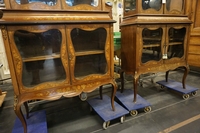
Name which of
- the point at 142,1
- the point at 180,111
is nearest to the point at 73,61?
the point at 142,1

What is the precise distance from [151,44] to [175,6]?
67 centimetres

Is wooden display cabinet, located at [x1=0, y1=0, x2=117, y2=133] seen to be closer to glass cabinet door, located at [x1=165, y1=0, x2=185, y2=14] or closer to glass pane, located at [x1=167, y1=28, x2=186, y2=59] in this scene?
glass cabinet door, located at [x1=165, y1=0, x2=185, y2=14]

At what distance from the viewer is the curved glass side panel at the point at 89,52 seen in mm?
1434

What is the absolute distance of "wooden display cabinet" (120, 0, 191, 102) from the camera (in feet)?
5.53

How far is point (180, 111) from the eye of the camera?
1.83 m

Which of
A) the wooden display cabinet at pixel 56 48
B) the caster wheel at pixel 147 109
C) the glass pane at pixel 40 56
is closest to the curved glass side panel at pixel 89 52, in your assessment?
the wooden display cabinet at pixel 56 48

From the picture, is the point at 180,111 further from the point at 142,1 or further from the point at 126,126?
the point at 142,1

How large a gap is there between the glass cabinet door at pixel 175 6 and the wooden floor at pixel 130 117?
1348 millimetres

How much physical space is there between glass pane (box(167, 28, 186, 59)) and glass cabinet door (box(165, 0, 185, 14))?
252 millimetres

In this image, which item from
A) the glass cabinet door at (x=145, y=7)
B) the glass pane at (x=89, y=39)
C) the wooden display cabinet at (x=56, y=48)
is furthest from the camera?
the glass cabinet door at (x=145, y=7)

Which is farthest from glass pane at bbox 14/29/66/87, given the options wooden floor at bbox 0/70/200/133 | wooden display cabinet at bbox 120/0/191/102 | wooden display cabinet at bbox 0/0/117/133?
wooden display cabinet at bbox 120/0/191/102

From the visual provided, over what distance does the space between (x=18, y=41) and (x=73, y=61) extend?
0.52 metres

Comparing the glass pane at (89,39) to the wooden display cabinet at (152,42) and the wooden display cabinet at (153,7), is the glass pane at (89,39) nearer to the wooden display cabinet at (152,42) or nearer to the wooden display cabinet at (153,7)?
the wooden display cabinet at (152,42)

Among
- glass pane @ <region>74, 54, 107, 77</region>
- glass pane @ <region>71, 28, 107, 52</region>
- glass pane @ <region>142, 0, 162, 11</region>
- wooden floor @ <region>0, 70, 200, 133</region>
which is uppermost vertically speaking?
glass pane @ <region>142, 0, 162, 11</region>
